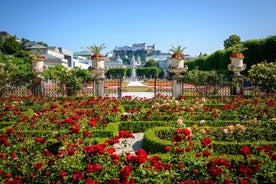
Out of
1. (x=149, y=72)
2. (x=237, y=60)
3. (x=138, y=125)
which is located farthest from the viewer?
(x=149, y=72)

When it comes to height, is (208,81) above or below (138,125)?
above

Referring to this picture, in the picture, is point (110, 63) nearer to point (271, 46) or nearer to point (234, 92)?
point (271, 46)

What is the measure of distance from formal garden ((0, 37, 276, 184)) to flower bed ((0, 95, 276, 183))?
14 millimetres

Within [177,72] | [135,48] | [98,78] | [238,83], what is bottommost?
[238,83]

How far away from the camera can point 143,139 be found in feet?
24.4

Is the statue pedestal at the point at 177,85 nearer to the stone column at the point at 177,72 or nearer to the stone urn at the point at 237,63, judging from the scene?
the stone column at the point at 177,72

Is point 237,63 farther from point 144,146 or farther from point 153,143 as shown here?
point 153,143

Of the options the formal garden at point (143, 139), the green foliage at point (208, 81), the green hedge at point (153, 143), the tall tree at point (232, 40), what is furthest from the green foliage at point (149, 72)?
the green hedge at point (153, 143)

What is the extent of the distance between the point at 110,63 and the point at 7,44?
2189 inches

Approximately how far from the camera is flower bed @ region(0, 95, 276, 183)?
3.65 m

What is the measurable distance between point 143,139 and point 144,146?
239 mm

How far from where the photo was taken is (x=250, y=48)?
30.0 meters

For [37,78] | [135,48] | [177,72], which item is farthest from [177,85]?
[135,48]

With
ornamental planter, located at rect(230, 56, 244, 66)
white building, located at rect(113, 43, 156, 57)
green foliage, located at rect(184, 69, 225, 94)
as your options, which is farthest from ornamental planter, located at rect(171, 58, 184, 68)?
white building, located at rect(113, 43, 156, 57)
